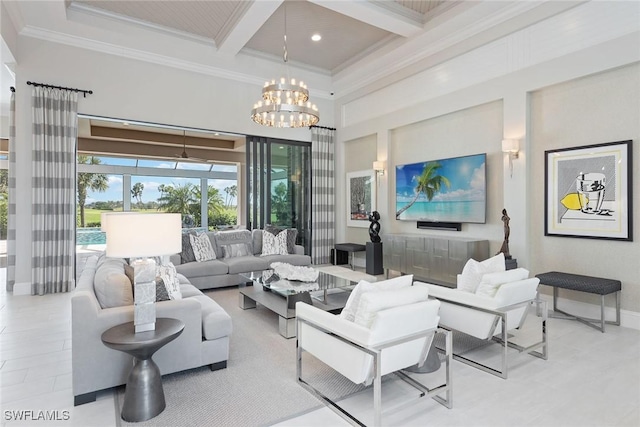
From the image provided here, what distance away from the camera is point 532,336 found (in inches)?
143

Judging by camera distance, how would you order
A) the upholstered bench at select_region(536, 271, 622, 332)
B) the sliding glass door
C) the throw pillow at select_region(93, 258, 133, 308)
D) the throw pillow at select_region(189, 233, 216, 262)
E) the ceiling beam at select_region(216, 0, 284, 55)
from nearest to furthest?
1. the throw pillow at select_region(93, 258, 133, 308)
2. the upholstered bench at select_region(536, 271, 622, 332)
3. the ceiling beam at select_region(216, 0, 284, 55)
4. the throw pillow at select_region(189, 233, 216, 262)
5. the sliding glass door

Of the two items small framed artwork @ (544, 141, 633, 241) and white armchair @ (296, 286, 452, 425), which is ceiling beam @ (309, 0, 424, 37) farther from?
white armchair @ (296, 286, 452, 425)

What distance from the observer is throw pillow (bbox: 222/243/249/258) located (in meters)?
6.32

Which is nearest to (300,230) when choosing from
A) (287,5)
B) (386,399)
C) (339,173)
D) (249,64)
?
(339,173)

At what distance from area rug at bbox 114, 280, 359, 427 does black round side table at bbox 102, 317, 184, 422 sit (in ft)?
0.21

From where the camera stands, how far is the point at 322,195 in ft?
27.8

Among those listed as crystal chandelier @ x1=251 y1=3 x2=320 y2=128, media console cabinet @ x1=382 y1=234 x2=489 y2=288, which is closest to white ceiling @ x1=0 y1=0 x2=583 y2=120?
crystal chandelier @ x1=251 y1=3 x2=320 y2=128

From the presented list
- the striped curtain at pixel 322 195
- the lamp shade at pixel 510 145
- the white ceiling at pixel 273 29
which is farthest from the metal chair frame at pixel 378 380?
the striped curtain at pixel 322 195

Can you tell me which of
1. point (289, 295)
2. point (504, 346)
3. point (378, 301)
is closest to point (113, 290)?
point (289, 295)

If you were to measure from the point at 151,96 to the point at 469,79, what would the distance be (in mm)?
5479

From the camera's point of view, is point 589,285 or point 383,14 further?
point 383,14

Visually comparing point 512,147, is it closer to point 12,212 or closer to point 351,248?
point 351,248

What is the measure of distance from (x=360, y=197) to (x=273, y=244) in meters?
2.43

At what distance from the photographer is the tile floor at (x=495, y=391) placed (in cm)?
227
